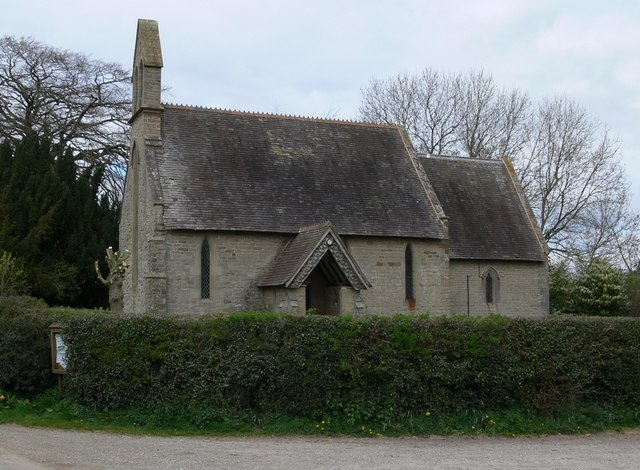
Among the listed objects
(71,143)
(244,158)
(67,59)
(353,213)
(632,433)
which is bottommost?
(632,433)

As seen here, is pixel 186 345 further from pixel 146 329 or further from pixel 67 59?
pixel 67 59

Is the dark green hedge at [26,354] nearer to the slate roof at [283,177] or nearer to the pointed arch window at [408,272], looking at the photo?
the slate roof at [283,177]

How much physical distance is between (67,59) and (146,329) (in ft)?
96.5

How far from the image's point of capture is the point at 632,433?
16391 millimetres

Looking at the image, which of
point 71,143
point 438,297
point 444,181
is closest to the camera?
point 438,297

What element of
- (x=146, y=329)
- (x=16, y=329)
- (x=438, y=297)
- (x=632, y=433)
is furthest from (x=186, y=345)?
(x=438, y=297)

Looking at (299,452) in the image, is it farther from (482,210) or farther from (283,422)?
(482,210)

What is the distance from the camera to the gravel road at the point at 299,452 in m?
12.3

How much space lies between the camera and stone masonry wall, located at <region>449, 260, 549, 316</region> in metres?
32.1

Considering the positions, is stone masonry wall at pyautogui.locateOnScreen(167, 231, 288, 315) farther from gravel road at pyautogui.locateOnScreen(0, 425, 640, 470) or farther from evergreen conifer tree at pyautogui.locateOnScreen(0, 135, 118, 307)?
gravel road at pyautogui.locateOnScreen(0, 425, 640, 470)

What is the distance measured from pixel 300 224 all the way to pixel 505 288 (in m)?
9.66

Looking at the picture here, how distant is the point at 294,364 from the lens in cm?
1529

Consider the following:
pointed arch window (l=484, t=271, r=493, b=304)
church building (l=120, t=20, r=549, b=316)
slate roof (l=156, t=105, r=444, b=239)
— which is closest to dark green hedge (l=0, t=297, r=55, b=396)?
church building (l=120, t=20, r=549, b=316)

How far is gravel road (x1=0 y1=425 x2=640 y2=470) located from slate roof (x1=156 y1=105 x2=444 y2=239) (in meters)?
12.8
